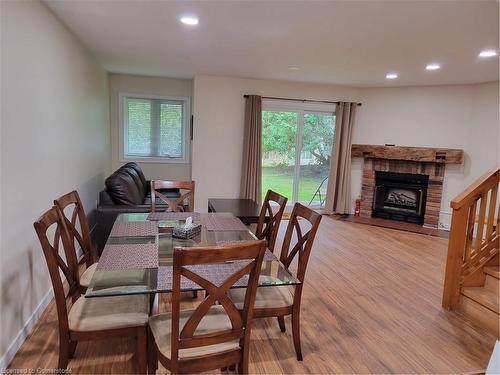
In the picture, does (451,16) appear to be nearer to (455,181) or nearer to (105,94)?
(455,181)

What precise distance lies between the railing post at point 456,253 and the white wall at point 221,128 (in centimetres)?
366

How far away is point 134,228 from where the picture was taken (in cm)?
249

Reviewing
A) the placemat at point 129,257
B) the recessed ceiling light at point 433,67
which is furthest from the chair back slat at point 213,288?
the recessed ceiling light at point 433,67

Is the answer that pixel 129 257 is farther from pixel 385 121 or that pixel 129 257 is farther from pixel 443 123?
pixel 443 123

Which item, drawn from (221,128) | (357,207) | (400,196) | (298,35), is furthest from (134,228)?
(400,196)

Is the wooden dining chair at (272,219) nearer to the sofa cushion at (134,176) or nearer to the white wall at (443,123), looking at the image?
the sofa cushion at (134,176)

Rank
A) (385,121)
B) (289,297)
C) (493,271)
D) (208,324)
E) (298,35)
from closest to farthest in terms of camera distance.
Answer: (208,324), (289,297), (493,271), (298,35), (385,121)

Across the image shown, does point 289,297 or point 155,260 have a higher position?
point 155,260

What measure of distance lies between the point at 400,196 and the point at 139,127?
513 cm

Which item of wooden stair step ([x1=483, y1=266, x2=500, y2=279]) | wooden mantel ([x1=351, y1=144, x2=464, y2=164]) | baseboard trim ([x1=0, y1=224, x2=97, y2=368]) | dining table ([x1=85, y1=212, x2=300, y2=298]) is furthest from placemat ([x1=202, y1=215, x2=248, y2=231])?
wooden mantel ([x1=351, y1=144, x2=464, y2=164])

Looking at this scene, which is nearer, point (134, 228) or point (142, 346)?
point (142, 346)

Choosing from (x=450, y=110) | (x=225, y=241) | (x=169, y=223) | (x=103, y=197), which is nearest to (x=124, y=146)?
(x=103, y=197)

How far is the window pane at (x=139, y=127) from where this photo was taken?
633 centimetres

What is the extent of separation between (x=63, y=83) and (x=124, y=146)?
321 centimetres
